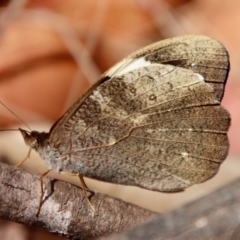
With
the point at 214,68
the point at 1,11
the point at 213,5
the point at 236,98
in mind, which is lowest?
the point at 236,98

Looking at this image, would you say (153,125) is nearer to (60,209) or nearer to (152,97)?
(152,97)

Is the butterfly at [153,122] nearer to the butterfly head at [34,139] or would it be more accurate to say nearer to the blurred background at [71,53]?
the butterfly head at [34,139]

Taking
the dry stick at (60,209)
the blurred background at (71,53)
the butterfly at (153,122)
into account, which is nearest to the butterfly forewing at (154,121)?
the butterfly at (153,122)

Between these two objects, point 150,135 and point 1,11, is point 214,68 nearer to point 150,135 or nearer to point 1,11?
point 150,135

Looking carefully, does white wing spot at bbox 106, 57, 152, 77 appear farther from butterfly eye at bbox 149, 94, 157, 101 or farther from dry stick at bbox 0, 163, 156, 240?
dry stick at bbox 0, 163, 156, 240

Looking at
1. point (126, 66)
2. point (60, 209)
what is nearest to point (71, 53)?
point (126, 66)

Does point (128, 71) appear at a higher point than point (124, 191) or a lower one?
higher

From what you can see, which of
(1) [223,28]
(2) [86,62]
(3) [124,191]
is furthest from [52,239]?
(1) [223,28]
